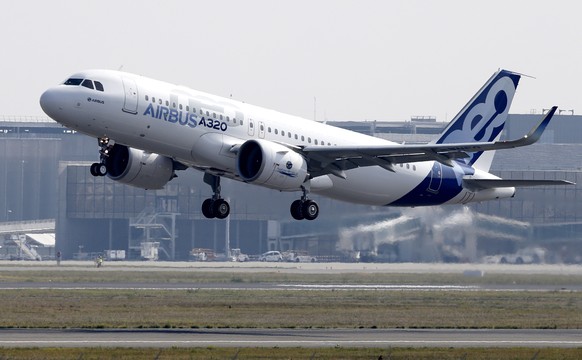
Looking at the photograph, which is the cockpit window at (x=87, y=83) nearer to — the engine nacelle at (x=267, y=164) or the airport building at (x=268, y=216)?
the engine nacelle at (x=267, y=164)

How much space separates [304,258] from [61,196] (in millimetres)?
51012

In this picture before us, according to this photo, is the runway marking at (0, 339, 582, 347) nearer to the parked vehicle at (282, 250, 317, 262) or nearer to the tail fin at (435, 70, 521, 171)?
the tail fin at (435, 70, 521, 171)

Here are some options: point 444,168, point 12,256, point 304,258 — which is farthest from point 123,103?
point 12,256

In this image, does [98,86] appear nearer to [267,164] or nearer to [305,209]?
[267,164]

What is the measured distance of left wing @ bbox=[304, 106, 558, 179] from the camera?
52281 mm

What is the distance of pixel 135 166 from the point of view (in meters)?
54.8

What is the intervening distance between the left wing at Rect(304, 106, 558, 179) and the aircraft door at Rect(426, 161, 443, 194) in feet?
14.9

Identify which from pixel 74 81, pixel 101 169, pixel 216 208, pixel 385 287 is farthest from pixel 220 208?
pixel 385 287

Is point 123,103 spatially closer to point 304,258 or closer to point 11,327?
point 11,327

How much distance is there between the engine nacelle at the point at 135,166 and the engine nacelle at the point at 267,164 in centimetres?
485

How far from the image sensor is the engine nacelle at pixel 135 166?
54.9 meters

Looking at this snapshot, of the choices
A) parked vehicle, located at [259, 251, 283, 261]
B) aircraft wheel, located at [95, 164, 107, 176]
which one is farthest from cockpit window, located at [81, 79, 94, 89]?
parked vehicle, located at [259, 251, 283, 261]

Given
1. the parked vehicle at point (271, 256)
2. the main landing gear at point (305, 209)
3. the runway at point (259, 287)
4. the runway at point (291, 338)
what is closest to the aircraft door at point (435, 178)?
the main landing gear at point (305, 209)

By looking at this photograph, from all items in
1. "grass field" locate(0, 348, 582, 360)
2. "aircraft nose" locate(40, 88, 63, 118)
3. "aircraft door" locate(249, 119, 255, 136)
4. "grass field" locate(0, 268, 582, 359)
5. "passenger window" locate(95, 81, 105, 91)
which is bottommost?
"grass field" locate(0, 348, 582, 360)
